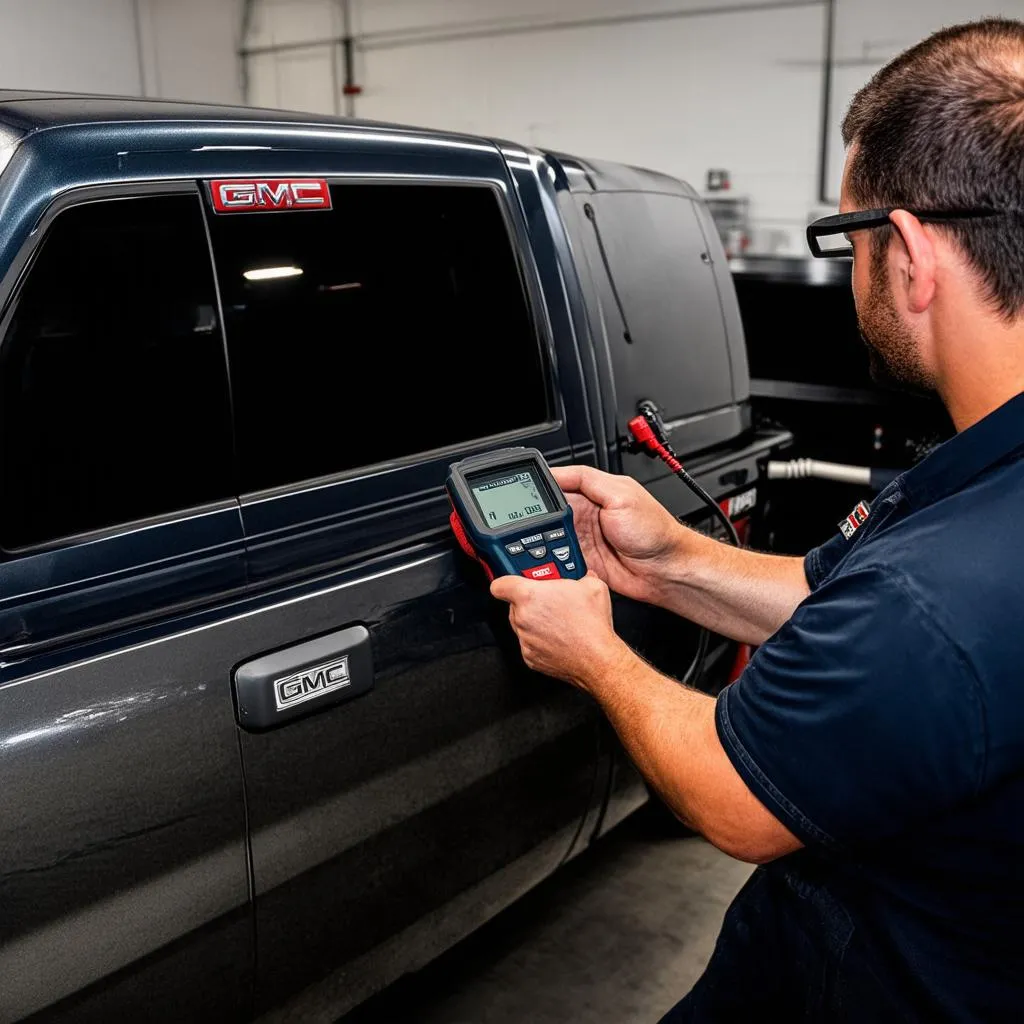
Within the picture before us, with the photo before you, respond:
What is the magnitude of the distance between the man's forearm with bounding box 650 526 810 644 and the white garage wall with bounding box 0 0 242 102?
28.0 feet

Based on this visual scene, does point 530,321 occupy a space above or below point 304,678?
above

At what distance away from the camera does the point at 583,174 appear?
7.67 ft

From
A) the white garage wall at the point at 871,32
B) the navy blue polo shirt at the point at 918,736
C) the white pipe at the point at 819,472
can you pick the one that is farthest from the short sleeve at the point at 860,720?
the white garage wall at the point at 871,32

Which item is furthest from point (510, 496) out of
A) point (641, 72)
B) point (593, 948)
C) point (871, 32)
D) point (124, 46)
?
point (124, 46)

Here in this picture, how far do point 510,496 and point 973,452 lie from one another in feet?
2.39

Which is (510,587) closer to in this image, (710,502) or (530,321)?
(530,321)

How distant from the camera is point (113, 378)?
143 cm

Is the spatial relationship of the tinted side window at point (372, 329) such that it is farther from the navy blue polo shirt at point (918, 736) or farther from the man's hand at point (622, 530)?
the navy blue polo shirt at point (918, 736)

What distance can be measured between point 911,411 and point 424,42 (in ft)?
24.0

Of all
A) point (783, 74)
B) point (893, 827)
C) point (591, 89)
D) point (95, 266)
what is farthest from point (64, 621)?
point (591, 89)

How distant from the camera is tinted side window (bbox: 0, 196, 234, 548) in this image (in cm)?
135

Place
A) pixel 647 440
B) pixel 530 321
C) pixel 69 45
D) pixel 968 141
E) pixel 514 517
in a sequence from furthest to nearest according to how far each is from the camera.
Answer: pixel 69 45 → pixel 647 440 → pixel 530 321 → pixel 514 517 → pixel 968 141

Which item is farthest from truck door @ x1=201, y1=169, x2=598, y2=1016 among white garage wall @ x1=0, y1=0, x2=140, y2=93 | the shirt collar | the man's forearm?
white garage wall @ x1=0, y1=0, x2=140, y2=93

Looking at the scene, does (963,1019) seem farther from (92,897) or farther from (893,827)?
(92,897)
